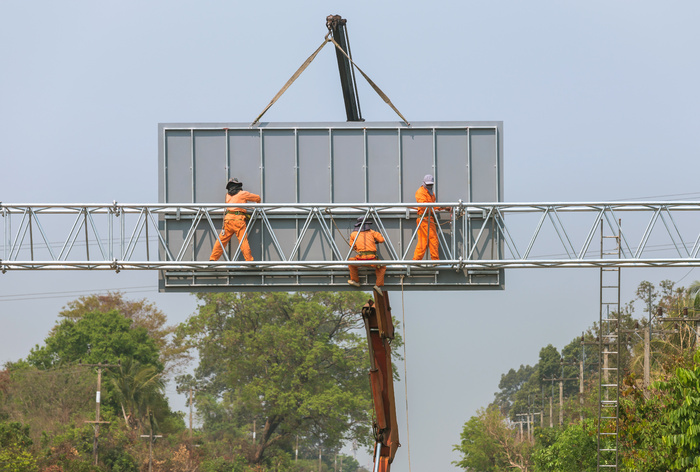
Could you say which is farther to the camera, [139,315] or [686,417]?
[139,315]

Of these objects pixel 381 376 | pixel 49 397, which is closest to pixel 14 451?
pixel 49 397

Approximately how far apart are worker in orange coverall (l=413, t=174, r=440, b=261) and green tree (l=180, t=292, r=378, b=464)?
33228mm

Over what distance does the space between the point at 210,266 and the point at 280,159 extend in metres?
2.79

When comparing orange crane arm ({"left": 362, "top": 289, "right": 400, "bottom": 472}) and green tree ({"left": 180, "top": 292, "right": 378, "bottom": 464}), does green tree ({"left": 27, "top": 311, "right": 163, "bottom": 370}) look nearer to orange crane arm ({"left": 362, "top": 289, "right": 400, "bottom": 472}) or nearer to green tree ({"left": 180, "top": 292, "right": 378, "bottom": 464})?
green tree ({"left": 180, "top": 292, "right": 378, "bottom": 464})

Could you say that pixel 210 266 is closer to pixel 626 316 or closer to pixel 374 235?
pixel 374 235

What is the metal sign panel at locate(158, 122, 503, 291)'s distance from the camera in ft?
56.4

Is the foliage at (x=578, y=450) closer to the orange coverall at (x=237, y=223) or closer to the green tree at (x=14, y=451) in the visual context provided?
the orange coverall at (x=237, y=223)

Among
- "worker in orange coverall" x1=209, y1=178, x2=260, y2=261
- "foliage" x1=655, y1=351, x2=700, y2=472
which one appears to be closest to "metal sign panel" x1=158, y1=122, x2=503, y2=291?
"worker in orange coverall" x1=209, y1=178, x2=260, y2=261

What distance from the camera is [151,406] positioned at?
53.3 m

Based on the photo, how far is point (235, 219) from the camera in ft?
54.3

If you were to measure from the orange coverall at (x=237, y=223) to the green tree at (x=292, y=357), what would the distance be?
3314 centimetres

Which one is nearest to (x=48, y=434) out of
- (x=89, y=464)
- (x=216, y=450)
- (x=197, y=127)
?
(x=89, y=464)

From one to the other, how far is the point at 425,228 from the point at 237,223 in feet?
11.8

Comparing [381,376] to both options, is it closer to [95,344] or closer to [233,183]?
[233,183]
